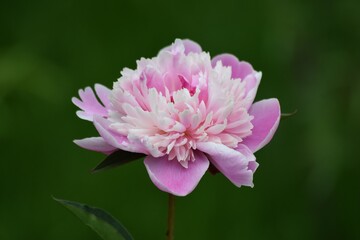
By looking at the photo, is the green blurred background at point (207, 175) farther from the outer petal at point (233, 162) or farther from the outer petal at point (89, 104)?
the outer petal at point (233, 162)

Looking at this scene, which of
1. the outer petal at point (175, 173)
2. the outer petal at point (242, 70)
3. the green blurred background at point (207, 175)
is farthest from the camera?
the green blurred background at point (207, 175)

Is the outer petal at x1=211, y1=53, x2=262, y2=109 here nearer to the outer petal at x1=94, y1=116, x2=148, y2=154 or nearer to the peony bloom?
the peony bloom

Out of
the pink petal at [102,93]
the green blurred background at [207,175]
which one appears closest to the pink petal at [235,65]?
the pink petal at [102,93]

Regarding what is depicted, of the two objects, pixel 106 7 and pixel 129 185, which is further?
pixel 106 7

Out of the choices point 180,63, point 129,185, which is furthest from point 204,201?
point 180,63

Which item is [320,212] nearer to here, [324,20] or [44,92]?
[324,20]
